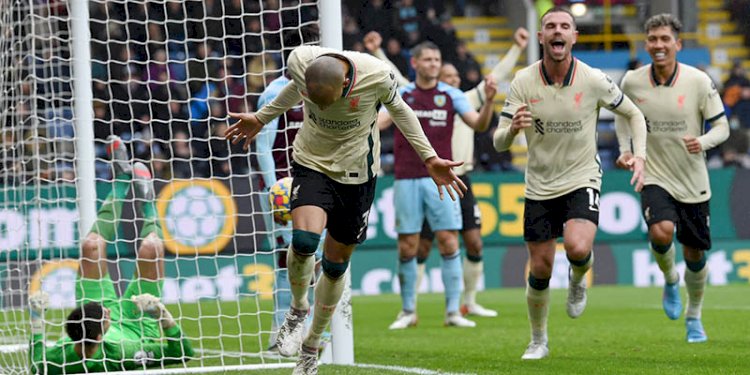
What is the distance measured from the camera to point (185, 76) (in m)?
12.3

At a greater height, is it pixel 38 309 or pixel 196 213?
pixel 196 213

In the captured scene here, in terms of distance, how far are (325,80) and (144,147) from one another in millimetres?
8413

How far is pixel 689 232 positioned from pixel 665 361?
1891 mm

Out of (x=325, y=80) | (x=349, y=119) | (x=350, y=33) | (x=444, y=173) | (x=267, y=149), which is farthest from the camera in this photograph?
(x=350, y=33)

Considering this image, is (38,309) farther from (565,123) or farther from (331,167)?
(565,123)

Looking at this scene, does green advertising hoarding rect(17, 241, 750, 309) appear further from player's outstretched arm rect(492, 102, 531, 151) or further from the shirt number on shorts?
the shirt number on shorts

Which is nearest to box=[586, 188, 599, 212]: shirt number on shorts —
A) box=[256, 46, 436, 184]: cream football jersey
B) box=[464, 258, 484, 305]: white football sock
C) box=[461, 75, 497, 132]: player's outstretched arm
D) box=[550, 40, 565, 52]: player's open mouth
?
box=[550, 40, 565, 52]: player's open mouth

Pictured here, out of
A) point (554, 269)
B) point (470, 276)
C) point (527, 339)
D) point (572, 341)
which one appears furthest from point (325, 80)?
point (554, 269)

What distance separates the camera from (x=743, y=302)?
14.1 m

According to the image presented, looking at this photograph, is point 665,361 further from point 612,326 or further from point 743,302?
point 743,302

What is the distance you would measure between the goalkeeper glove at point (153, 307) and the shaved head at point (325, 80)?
208cm

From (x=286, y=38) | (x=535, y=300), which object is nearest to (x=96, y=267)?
(x=286, y=38)

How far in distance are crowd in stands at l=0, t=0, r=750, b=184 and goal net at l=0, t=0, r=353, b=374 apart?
0.05m

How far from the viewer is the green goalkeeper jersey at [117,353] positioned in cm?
777
